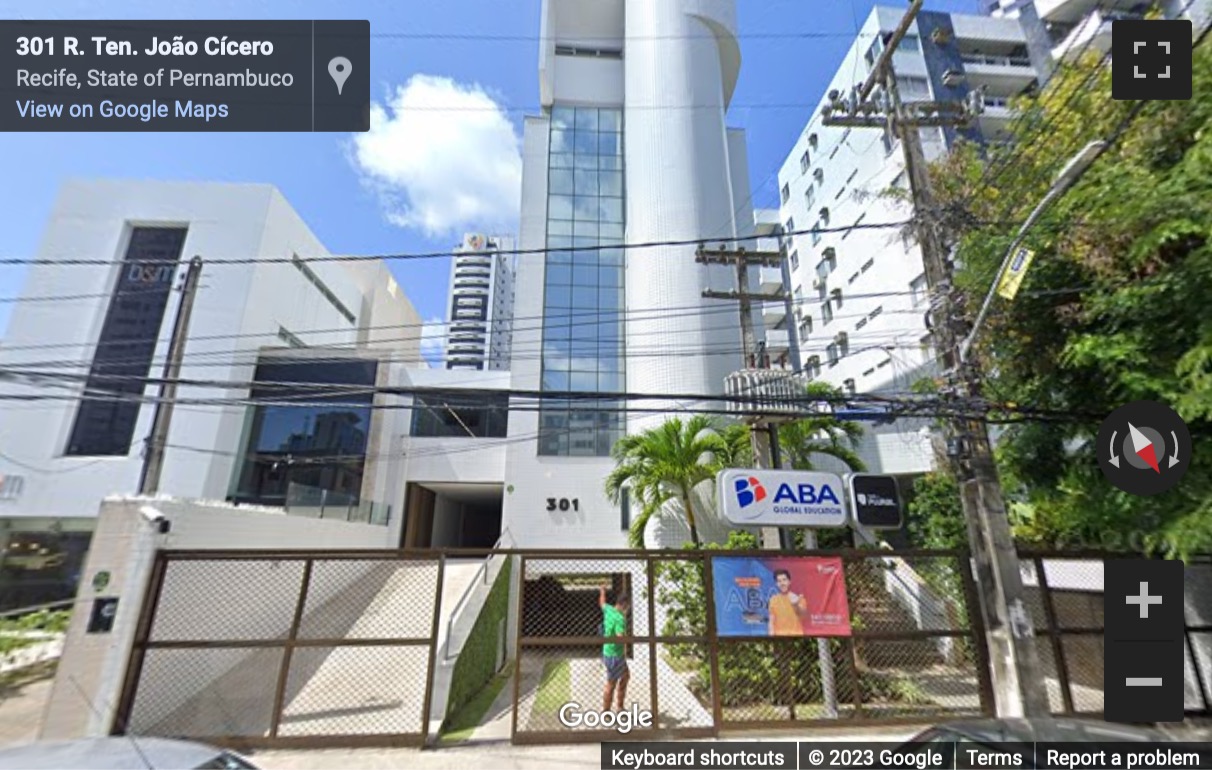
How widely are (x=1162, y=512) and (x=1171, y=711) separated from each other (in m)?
2.67

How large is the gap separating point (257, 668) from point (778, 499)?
790 cm

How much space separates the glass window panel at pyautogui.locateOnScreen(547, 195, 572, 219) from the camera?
21.1m

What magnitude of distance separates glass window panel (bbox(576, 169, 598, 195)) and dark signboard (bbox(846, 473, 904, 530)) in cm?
1798

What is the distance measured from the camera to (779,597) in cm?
584

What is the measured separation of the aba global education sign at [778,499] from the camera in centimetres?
696

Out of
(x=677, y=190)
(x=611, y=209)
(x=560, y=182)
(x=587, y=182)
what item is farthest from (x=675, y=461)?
(x=560, y=182)

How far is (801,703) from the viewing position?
6801mm

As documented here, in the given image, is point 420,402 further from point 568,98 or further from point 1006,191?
point 1006,191

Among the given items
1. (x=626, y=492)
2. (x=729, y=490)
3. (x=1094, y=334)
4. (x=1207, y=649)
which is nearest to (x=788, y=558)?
(x=729, y=490)

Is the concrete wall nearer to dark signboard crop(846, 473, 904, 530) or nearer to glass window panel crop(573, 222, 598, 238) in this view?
dark signboard crop(846, 473, 904, 530)

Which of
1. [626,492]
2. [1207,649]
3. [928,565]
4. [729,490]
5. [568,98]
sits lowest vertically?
[1207,649]

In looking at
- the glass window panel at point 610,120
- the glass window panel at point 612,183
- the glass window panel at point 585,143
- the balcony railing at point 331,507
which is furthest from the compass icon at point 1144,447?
the glass window panel at point 610,120

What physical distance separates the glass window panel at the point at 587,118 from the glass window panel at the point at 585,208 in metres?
3.67

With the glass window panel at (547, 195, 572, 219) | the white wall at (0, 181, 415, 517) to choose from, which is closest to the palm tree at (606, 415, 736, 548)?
the glass window panel at (547, 195, 572, 219)
